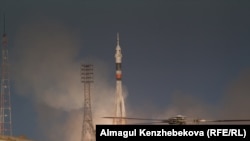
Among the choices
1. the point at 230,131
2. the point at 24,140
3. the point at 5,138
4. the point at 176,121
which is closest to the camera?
the point at 230,131

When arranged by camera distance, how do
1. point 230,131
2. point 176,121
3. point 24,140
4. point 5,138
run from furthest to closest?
point 24,140, point 5,138, point 176,121, point 230,131

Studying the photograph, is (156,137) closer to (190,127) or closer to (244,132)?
(190,127)

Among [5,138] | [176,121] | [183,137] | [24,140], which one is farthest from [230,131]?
[24,140]

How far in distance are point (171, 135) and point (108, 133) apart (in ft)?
25.0

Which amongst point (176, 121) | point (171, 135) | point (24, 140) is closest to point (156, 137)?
point (171, 135)

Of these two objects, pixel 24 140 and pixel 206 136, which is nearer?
pixel 206 136

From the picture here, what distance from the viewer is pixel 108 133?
69.2 m

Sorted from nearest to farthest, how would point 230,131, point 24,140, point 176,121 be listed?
point 230,131, point 176,121, point 24,140

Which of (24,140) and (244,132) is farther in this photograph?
(24,140)

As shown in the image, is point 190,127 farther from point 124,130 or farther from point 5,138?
point 5,138

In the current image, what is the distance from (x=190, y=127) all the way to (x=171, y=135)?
2.47m

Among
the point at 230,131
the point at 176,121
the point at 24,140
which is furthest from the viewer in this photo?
the point at 24,140

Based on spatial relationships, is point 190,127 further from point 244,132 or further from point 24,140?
point 24,140

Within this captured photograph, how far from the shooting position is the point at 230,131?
6762 cm
